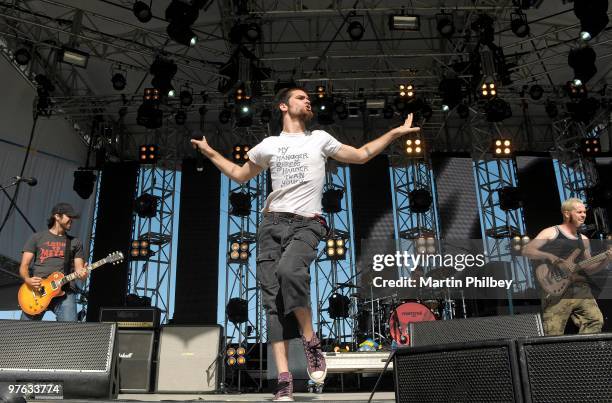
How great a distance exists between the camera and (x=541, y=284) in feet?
16.3

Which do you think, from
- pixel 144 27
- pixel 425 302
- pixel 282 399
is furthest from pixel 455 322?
pixel 144 27

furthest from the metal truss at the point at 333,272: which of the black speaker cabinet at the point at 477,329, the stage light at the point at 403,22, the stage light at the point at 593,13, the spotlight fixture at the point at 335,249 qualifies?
the black speaker cabinet at the point at 477,329

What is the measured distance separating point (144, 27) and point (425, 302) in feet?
26.1

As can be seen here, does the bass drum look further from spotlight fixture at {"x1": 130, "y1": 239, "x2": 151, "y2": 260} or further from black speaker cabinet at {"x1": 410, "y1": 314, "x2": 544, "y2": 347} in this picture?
spotlight fixture at {"x1": 130, "y1": 239, "x2": 151, "y2": 260}

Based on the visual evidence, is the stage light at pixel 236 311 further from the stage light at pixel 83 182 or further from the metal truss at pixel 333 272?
the stage light at pixel 83 182

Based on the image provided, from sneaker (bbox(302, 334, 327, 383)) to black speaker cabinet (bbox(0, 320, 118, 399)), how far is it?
1.07 metres

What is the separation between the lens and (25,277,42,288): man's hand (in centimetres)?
505

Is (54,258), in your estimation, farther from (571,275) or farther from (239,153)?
(239,153)

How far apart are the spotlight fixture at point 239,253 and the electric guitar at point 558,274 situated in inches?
356

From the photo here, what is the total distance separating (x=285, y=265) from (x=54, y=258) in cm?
320

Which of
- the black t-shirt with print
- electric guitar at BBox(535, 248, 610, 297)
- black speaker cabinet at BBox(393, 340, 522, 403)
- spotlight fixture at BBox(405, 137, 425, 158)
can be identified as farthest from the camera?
spotlight fixture at BBox(405, 137, 425, 158)

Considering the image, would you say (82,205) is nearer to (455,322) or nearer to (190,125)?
(190,125)

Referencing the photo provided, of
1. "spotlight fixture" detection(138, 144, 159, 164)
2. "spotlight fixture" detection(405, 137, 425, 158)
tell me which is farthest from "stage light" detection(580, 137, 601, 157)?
"spotlight fixture" detection(138, 144, 159, 164)

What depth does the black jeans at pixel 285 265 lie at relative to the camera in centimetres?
288
